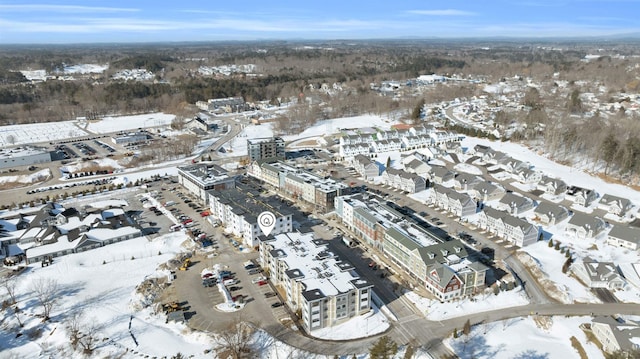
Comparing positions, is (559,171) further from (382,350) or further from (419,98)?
(419,98)

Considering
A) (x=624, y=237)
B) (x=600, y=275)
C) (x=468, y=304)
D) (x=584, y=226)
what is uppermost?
(x=584, y=226)

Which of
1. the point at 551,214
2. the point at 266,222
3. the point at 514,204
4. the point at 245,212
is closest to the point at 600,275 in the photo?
the point at 551,214

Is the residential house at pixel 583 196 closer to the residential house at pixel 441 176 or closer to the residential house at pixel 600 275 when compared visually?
the residential house at pixel 441 176

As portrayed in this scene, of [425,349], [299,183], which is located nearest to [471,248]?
[425,349]

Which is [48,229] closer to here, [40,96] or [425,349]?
[425,349]

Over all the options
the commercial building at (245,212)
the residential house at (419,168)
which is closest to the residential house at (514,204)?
the residential house at (419,168)

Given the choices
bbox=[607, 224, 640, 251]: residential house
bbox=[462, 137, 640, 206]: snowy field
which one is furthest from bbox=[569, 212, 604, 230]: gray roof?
bbox=[462, 137, 640, 206]: snowy field

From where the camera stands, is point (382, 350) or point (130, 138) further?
point (130, 138)
